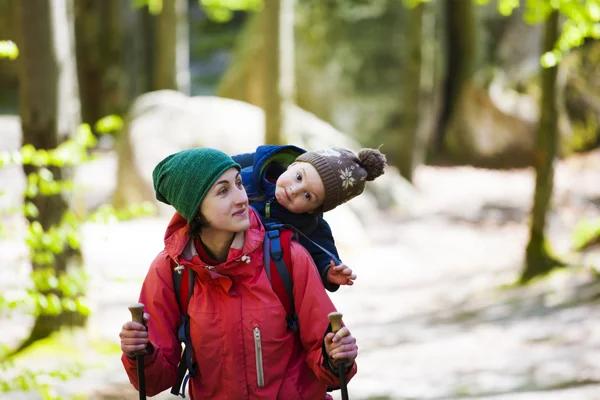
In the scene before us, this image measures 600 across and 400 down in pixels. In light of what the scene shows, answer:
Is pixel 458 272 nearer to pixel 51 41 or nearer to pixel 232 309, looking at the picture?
pixel 51 41

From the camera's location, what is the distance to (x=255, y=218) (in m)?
2.71

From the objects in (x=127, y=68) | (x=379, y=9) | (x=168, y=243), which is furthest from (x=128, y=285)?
(x=127, y=68)

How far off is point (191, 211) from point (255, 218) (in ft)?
0.87

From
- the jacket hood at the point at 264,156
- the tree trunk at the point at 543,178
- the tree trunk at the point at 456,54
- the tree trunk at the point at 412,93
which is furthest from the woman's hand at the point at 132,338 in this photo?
the tree trunk at the point at 456,54

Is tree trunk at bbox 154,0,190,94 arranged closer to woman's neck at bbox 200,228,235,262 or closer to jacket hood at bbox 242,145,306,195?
jacket hood at bbox 242,145,306,195

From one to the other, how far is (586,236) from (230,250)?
367 inches

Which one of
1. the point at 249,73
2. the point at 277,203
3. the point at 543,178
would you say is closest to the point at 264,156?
the point at 277,203

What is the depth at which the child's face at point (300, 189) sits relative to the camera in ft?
9.05

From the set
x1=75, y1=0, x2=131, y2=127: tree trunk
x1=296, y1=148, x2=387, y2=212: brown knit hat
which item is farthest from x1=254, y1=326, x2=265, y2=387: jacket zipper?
x1=75, y1=0, x2=131, y2=127: tree trunk

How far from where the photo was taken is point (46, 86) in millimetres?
6531

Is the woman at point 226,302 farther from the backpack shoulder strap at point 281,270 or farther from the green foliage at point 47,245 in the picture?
the green foliage at point 47,245

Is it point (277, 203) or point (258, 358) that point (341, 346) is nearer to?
point (258, 358)

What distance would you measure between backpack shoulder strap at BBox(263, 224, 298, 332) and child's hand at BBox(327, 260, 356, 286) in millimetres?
163

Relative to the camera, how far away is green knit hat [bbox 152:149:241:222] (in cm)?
255
